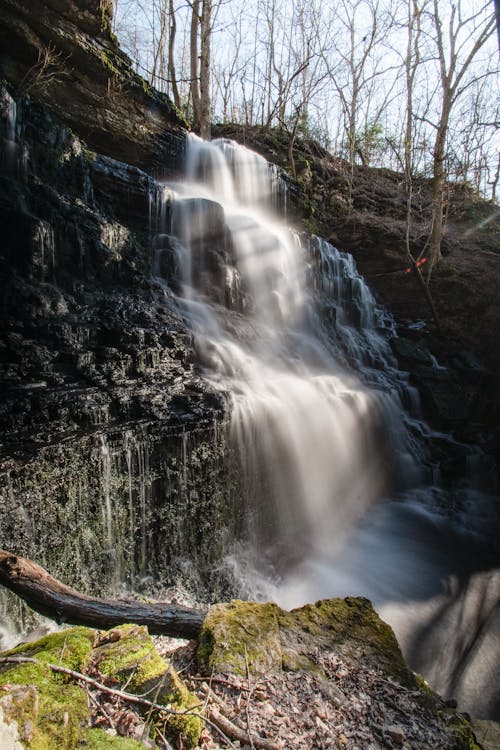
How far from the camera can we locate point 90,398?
173 inches

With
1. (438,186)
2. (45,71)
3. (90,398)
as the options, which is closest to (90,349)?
(90,398)

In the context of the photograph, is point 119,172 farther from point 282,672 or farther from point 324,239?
point 282,672

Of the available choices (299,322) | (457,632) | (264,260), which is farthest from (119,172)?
(457,632)

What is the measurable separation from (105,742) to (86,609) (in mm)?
1069

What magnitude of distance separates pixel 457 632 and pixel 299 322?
7.54m

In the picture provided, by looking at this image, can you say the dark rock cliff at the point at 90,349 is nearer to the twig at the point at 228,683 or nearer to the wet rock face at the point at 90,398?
the wet rock face at the point at 90,398

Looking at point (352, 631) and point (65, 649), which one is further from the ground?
point (65, 649)

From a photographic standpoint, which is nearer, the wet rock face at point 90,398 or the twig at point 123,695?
the twig at point 123,695

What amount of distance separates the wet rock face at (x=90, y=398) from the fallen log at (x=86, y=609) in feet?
3.90

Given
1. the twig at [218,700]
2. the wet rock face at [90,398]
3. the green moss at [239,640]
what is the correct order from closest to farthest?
1. the twig at [218,700]
2. the green moss at [239,640]
3. the wet rock face at [90,398]

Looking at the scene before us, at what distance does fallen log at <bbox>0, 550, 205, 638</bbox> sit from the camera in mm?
2137

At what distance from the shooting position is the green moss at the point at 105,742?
47.2 inches

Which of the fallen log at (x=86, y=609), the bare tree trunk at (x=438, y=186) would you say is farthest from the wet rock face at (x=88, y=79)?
the fallen log at (x=86, y=609)

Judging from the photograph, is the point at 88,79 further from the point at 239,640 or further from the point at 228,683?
the point at 228,683
